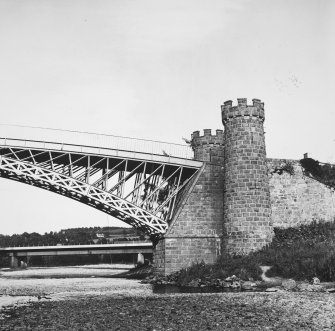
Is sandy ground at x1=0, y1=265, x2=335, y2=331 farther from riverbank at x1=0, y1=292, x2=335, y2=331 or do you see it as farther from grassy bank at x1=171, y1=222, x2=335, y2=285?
grassy bank at x1=171, y1=222, x2=335, y2=285

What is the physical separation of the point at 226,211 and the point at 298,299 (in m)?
12.3

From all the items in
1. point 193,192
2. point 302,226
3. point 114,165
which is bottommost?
point 302,226

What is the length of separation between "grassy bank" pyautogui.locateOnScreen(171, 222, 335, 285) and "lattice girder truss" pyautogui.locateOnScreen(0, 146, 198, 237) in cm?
423

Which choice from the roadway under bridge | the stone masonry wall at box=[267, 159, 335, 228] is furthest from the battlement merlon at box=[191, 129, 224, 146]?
the roadway under bridge

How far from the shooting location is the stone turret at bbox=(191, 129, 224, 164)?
1146 inches

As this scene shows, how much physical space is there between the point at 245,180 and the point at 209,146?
420 cm

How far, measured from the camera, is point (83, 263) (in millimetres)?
85188

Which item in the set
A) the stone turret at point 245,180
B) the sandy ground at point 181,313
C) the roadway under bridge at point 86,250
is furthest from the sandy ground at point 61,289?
the roadway under bridge at point 86,250

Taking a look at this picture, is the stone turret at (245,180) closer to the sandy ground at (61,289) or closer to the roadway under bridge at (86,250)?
the sandy ground at (61,289)

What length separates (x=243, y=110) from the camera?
27.2 m

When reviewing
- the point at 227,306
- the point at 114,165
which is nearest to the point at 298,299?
the point at 227,306

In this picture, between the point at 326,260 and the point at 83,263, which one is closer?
the point at 326,260

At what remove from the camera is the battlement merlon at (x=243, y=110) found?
2725cm

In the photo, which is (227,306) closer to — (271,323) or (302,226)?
(271,323)
